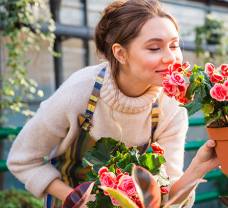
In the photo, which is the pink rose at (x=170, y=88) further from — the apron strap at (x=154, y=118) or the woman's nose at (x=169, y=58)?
the apron strap at (x=154, y=118)

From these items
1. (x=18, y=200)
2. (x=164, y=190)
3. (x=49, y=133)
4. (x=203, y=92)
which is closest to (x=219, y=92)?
(x=203, y=92)

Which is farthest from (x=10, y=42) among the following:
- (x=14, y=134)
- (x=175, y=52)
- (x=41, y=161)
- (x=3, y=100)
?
(x=175, y=52)

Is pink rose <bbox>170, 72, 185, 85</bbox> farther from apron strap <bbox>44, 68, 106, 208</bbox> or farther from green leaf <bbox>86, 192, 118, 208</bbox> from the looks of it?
apron strap <bbox>44, 68, 106, 208</bbox>

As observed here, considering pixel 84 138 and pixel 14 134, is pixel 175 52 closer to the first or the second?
pixel 84 138

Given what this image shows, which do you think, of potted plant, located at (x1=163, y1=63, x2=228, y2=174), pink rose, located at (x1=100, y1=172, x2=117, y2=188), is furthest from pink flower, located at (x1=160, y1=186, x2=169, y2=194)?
potted plant, located at (x1=163, y1=63, x2=228, y2=174)

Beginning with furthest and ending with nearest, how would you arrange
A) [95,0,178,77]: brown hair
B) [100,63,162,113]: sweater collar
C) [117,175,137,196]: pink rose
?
[100,63,162,113]: sweater collar
[95,0,178,77]: brown hair
[117,175,137,196]: pink rose

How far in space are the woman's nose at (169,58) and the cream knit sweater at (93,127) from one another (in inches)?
9.2

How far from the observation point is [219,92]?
1253 mm

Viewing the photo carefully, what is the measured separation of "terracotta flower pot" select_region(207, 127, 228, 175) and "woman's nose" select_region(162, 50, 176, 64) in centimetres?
27

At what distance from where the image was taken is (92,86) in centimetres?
179

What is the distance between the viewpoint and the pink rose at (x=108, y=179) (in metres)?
1.10

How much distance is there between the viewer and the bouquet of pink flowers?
129 centimetres

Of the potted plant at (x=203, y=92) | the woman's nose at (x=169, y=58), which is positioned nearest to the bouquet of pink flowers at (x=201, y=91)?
the potted plant at (x=203, y=92)

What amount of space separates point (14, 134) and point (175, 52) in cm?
161
